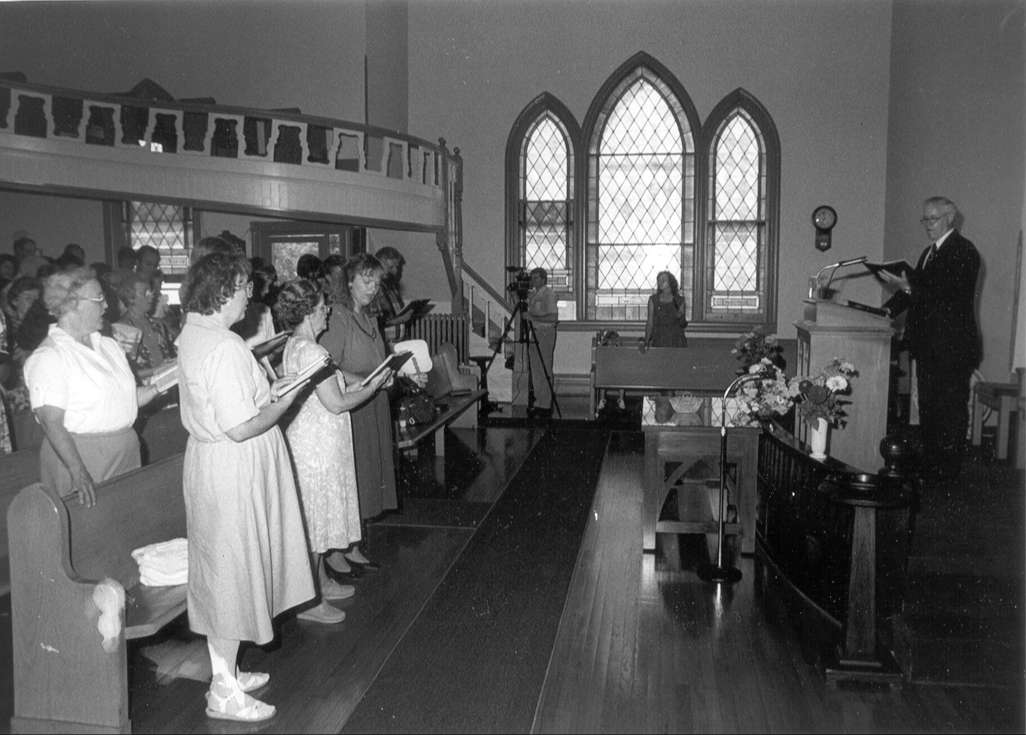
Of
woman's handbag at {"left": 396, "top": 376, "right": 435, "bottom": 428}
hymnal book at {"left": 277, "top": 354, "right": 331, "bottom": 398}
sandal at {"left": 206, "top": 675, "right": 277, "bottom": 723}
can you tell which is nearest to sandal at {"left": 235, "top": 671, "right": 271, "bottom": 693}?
sandal at {"left": 206, "top": 675, "right": 277, "bottom": 723}

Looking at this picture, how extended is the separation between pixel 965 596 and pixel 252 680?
9.76 feet

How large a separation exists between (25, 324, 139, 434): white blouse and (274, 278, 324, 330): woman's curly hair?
0.66 meters

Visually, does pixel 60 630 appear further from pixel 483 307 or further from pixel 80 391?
pixel 483 307

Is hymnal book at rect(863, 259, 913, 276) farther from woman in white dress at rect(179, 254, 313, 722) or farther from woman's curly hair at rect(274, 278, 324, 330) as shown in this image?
woman in white dress at rect(179, 254, 313, 722)

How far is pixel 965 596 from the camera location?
3.95 m

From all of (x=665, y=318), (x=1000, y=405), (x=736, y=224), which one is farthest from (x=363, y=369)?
(x=736, y=224)

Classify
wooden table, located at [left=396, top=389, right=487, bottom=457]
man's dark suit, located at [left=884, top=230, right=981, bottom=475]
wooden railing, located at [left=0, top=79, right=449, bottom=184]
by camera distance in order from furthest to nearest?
wooden railing, located at [left=0, top=79, right=449, bottom=184] < wooden table, located at [left=396, top=389, right=487, bottom=457] < man's dark suit, located at [left=884, top=230, right=981, bottom=475]

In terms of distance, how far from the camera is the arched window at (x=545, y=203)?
12.3m

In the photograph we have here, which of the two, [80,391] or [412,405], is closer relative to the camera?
[80,391]

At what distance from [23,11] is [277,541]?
422 inches

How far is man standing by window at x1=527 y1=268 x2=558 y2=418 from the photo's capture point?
33.6ft

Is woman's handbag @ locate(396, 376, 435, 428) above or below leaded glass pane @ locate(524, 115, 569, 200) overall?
below

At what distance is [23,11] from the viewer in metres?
11.2

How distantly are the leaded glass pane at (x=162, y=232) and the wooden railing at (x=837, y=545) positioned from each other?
962 cm
